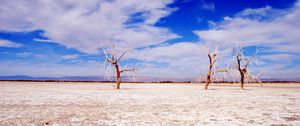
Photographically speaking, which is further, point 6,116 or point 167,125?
point 6,116

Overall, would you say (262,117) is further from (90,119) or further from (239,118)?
(90,119)

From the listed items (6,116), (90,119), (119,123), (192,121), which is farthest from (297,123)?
(6,116)

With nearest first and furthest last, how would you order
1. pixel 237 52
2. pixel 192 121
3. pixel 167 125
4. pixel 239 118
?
1. pixel 167 125
2. pixel 192 121
3. pixel 239 118
4. pixel 237 52

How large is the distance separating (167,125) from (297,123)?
3812 mm

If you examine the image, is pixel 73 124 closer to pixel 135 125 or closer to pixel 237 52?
pixel 135 125

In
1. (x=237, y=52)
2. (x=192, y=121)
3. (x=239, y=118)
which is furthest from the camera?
(x=237, y=52)

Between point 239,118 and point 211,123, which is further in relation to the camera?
point 239,118

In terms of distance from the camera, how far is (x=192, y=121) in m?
8.32

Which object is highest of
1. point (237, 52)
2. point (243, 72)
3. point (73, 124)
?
point (237, 52)

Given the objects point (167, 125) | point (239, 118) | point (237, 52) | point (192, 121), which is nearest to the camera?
point (167, 125)

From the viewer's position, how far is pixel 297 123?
25.9 feet

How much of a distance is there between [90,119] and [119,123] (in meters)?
1.21

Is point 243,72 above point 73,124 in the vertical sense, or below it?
above

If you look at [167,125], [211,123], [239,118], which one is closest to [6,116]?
[167,125]
